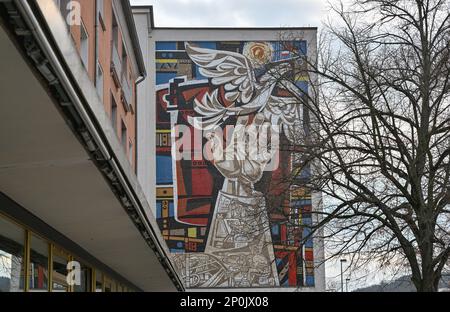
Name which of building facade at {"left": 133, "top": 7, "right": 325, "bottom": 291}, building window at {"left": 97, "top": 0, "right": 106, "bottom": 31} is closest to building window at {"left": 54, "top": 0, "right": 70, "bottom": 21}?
building window at {"left": 97, "top": 0, "right": 106, "bottom": 31}

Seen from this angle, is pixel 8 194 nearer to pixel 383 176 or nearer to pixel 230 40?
pixel 383 176

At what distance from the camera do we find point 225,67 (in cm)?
4838

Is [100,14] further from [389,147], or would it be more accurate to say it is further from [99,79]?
[389,147]

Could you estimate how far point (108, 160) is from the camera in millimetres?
8273

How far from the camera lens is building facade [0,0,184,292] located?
17.8ft

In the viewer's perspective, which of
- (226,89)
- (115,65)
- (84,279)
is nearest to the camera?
(84,279)

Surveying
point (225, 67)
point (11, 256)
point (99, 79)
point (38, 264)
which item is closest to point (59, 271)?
point (38, 264)

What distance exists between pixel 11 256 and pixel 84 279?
18.1 ft

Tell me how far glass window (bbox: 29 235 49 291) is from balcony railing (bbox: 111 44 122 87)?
57.9ft

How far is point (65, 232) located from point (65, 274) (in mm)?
967

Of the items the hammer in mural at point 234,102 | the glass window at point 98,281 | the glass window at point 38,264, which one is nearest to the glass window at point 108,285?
the glass window at point 98,281

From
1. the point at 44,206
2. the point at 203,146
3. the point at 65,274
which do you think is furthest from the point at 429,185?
the point at 203,146

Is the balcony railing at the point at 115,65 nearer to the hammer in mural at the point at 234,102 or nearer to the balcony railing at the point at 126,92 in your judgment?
the balcony railing at the point at 126,92

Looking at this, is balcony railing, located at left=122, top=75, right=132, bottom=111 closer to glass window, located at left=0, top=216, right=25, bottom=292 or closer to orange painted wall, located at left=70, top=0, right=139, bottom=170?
orange painted wall, located at left=70, top=0, right=139, bottom=170
